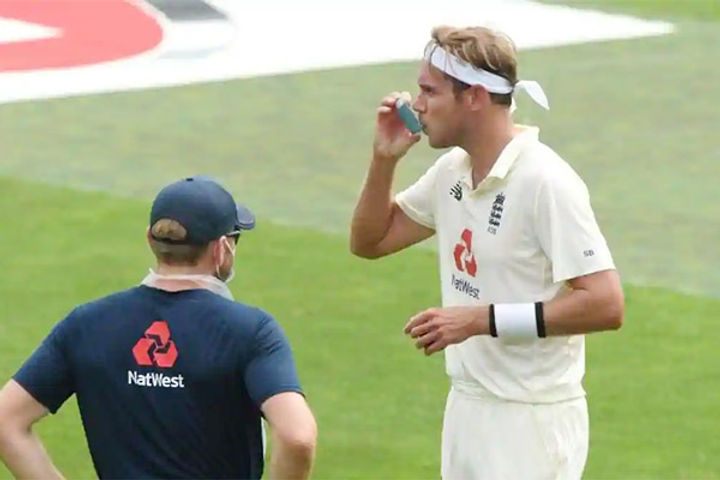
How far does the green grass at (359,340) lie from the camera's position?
8.69m

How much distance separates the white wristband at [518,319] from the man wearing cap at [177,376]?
1018 millimetres

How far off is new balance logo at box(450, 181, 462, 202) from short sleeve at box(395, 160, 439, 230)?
0.48ft

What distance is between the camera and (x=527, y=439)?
19.8ft

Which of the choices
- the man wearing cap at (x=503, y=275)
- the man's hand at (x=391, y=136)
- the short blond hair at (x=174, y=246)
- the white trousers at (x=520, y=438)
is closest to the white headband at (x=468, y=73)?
the man wearing cap at (x=503, y=275)

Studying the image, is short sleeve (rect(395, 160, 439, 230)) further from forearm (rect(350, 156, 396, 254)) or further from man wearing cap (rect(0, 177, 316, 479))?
man wearing cap (rect(0, 177, 316, 479))

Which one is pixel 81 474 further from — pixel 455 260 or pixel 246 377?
pixel 246 377

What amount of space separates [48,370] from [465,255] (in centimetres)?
160

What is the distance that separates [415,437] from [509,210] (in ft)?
10.3

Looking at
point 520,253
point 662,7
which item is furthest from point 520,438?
point 662,7

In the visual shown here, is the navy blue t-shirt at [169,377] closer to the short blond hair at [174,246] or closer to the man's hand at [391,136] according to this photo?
the short blond hair at [174,246]

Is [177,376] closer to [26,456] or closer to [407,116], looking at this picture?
[26,456]

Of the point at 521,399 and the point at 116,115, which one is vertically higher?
the point at 521,399

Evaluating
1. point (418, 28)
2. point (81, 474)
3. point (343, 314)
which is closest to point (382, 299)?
point (343, 314)

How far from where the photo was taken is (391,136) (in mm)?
6332
